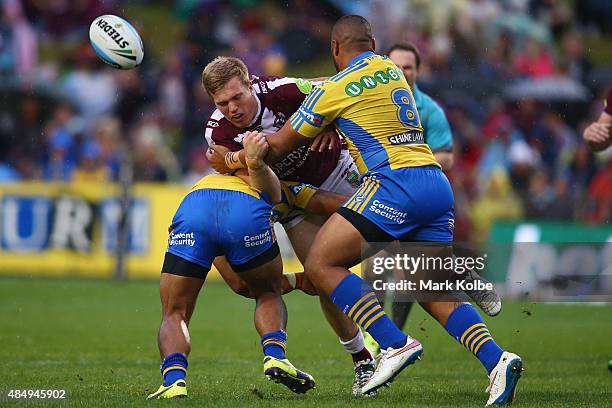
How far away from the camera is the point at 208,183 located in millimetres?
7000

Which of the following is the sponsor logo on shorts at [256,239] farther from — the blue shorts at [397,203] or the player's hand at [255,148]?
the blue shorts at [397,203]

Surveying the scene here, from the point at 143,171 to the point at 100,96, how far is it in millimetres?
2670

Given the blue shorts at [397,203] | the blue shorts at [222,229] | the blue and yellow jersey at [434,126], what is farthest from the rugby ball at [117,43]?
the blue and yellow jersey at [434,126]

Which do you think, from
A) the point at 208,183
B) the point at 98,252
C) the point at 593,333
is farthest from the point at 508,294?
the point at 208,183

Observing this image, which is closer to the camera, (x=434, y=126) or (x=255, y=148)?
(x=255, y=148)

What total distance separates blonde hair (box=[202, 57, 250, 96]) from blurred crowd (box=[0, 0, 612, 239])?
10.9 metres

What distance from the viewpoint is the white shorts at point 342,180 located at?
7.73 metres

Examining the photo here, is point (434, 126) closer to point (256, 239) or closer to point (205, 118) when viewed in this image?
point (256, 239)

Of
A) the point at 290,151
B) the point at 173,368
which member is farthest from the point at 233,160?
the point at 173,368

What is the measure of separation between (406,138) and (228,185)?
1183 millimetres

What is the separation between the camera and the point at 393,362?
630 centimetres

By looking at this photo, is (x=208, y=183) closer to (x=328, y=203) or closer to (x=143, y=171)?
(x=328, y=203)

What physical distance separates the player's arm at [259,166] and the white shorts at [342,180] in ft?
2.64

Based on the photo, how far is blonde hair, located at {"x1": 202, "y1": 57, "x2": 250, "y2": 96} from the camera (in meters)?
6.85
